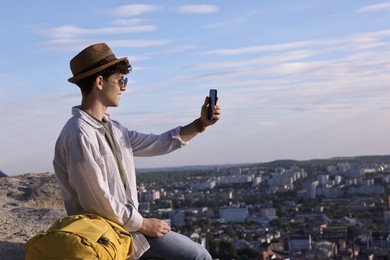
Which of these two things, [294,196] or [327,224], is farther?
[294,196]

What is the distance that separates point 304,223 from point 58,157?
137 feet

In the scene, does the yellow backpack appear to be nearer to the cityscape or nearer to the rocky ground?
the rocky ground

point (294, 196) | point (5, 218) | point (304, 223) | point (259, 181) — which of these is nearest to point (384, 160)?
point (259, 181)

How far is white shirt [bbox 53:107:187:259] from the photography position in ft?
8.57

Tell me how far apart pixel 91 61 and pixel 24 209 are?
213cm

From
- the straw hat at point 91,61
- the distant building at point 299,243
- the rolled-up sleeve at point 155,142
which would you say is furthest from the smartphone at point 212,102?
the distant building at point 299,243

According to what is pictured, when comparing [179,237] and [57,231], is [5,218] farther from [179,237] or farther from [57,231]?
[57,231]

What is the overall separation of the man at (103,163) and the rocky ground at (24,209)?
34.0 inches

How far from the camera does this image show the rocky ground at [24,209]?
3818 millimetres

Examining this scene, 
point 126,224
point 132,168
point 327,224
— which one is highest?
point 132,168

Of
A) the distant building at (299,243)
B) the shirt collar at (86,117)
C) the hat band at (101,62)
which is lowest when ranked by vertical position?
the distant building at (299,243)

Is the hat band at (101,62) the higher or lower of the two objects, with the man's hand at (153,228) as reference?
higher

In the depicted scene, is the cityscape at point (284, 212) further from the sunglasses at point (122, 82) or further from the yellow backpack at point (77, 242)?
the yellow backpack at point (77, 242)

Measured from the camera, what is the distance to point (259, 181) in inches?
2874
